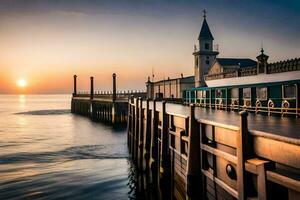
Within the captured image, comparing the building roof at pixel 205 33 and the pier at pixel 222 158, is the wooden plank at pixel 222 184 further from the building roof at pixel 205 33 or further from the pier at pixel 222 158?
the building roof at pixel 205 33

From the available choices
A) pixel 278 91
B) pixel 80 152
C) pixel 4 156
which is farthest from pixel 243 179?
pixel 4 156

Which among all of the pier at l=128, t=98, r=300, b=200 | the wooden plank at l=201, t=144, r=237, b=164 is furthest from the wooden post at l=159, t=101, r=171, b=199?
the wooden plank at l=201, t=144, r=237, b=164

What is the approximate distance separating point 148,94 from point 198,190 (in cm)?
7380

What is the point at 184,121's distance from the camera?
1448 centimetres

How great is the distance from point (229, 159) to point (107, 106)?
6454 cm

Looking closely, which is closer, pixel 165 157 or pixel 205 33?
pixel 165 157

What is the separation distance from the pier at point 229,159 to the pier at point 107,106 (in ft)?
137

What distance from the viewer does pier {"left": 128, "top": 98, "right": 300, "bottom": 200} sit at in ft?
22.7

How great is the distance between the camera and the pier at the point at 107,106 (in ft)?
211

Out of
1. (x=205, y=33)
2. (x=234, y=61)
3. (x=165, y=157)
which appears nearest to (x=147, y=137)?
(x=165, y=157)

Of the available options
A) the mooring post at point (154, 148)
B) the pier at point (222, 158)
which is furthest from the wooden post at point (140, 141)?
the mooring post at point (154, 148)

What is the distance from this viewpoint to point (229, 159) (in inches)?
360

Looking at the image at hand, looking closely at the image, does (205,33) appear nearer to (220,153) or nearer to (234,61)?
(234,61)

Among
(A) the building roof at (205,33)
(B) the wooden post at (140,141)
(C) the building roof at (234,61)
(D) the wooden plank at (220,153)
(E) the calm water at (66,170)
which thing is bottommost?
(E) the calm water at (66,170)
